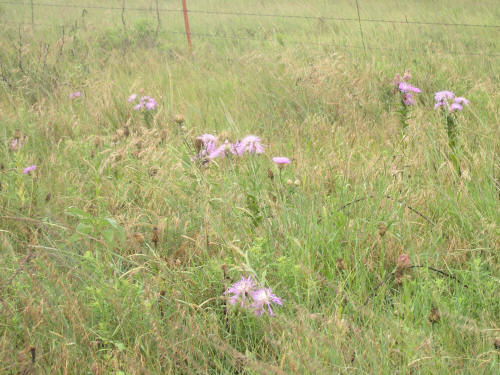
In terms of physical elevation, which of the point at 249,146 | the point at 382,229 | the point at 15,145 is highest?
the point at 249,146

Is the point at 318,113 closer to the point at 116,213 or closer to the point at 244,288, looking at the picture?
the point at 116,213

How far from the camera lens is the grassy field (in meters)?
1.43

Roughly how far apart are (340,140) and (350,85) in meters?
1.03

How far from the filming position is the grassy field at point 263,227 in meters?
1.43

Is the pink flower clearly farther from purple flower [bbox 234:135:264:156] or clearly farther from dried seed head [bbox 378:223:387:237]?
dried seed head [bbox 378:223:387:237]

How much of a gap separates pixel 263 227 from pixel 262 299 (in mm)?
500

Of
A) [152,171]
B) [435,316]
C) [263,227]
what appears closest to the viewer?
[435,316]

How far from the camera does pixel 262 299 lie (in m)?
1.51

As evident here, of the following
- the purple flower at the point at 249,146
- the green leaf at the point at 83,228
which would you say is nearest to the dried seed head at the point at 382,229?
the purple flower at the point at 249,146

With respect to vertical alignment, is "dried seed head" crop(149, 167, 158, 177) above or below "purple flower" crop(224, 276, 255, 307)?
above

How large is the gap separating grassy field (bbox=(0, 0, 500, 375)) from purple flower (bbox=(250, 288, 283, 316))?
0.11 ft

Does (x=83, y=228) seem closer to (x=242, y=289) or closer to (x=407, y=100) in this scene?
(x=242, y=289)

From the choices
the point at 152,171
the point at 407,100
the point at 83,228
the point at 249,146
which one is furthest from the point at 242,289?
the point at 407,100

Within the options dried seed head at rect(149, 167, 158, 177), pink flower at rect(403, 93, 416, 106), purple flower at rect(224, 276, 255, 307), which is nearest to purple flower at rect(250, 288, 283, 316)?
purple flower at rect(224, 276, 255, 307)
